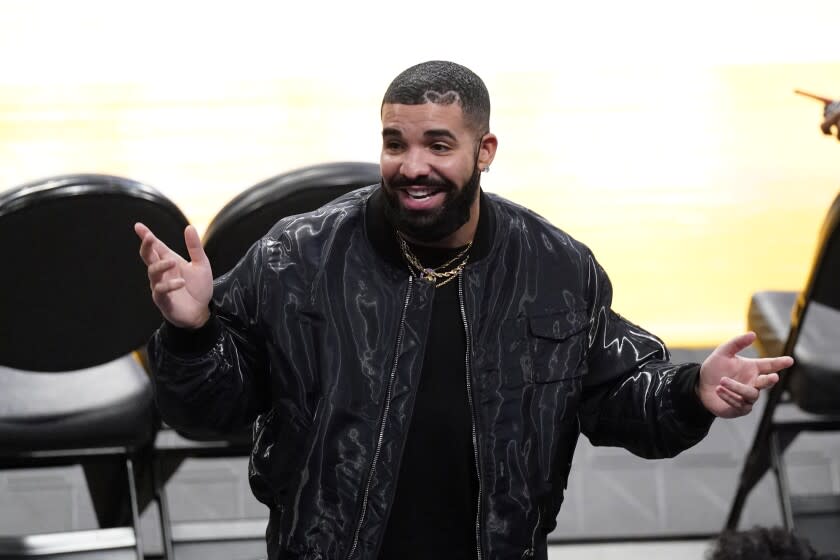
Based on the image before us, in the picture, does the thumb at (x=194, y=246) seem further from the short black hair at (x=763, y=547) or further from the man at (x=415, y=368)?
the short black hair at (x=763, y=547)

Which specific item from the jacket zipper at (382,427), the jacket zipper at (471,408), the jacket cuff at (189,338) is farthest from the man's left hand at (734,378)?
the jacket cuff at (189,338)

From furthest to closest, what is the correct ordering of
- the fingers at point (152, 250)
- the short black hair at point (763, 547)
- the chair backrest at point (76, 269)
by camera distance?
the chair backrest at point (76, 269) < the fingers at point (152, 250) < the short black hair at point (763, 547)

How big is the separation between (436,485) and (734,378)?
42cm

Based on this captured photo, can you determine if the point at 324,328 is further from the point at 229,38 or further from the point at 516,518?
the point at 229,38

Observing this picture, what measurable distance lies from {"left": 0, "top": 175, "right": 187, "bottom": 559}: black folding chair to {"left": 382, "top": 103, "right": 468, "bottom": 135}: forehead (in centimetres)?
71

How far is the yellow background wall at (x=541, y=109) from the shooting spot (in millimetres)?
4270

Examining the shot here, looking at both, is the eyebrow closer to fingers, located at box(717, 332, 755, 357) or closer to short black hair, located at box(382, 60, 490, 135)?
short black hair, located at box(382, 60, 490, 135)

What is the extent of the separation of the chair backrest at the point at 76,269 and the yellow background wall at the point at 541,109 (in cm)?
175

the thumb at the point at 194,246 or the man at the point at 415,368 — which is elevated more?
the thumb at the point at 194,246

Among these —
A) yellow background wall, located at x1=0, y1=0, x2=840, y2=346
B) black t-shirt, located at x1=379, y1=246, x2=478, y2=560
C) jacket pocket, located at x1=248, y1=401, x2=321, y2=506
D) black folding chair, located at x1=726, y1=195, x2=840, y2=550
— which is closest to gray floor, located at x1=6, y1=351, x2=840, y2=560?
black folding chair, located at x1=726, y1=195, x2=840, y2=550

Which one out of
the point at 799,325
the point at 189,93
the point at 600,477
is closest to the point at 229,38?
the point at 189,93

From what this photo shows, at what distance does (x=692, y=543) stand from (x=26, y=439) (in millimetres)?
1442

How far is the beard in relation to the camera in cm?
187

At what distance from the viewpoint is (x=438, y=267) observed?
6.47 feet
